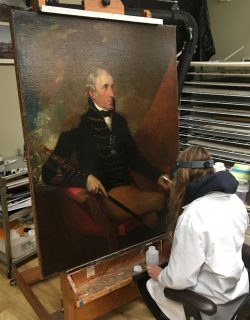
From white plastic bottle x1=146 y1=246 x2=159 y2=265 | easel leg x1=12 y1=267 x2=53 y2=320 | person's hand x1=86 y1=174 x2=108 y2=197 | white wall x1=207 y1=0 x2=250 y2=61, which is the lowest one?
easel leg x1=12 y1=267 x2=53 y2=320

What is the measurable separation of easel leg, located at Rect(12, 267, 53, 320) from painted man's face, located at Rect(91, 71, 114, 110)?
119 cm

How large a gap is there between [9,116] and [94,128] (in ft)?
3.98

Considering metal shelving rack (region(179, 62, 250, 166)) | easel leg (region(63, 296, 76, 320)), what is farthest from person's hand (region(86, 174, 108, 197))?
metal shelving rack (region(179, 62, 250, 166))

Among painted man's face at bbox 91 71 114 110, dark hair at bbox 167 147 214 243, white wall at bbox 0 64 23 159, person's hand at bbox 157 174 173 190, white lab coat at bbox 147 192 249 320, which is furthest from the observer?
white wall at bbox 0 64 23 159

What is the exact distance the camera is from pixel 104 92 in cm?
150

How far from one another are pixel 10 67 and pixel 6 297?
159 cm

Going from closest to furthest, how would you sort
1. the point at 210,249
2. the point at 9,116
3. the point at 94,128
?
the point at 210,249 → the point at 94,128 → the point at 9,116

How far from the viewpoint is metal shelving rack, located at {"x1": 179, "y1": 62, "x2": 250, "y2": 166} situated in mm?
→ 2053

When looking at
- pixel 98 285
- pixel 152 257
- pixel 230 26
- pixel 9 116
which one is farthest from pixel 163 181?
pixel 230 26

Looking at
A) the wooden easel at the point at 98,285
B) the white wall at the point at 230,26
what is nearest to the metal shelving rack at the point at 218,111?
the white wall at the point at 230,26

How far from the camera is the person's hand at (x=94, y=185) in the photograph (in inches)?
59.6

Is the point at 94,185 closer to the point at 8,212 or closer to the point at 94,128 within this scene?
the point at 94,128

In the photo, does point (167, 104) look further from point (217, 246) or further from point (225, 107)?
point (217, 246)

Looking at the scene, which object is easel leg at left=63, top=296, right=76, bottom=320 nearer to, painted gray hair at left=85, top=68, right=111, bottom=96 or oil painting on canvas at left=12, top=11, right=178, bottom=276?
oil painting on canvas at left=12, top=11, right=178, bottom=276
